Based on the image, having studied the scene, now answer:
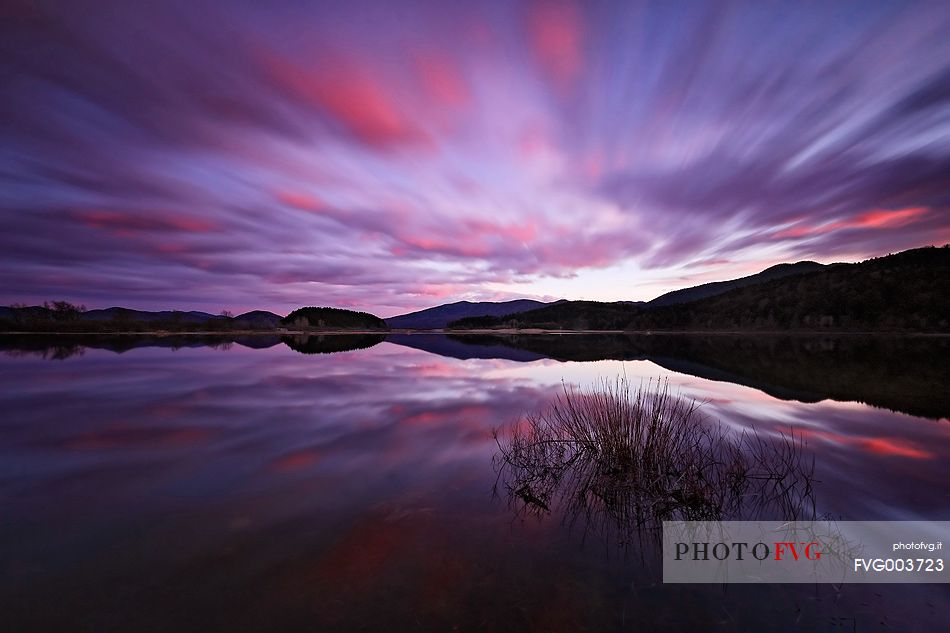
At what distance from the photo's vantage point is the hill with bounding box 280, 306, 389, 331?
508ft

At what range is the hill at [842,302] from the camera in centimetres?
8500

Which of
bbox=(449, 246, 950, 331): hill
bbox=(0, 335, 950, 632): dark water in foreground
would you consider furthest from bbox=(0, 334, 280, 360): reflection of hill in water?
bbox=(449, 246, 950, 331): hill

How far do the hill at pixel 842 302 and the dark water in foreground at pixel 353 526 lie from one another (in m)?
104

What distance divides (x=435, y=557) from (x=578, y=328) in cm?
16688

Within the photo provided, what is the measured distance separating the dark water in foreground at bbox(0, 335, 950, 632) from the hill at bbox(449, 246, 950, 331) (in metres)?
104

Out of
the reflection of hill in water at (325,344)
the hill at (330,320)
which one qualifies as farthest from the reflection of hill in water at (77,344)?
the hill at (330,320)

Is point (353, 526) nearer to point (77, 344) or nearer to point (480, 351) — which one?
point (480, 351)

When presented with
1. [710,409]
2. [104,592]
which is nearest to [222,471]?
[104,592]

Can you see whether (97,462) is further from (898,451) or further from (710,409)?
(898,451)

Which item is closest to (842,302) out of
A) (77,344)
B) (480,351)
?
(480,351)

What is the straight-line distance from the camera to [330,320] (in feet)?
552

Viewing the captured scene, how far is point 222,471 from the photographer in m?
8.78

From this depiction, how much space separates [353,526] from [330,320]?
570 ft

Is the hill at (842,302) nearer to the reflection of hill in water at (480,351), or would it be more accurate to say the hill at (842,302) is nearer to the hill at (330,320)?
the reflection of hill in water at (480,351)
